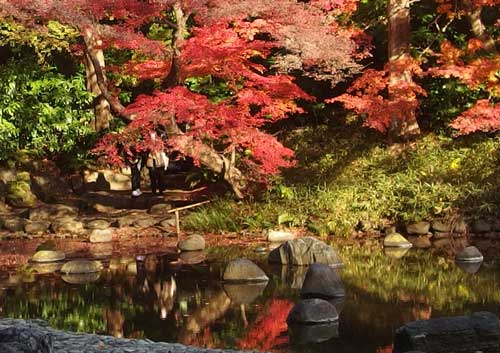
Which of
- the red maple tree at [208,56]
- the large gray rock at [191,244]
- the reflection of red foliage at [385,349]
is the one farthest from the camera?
the red maple tree at [208,56]

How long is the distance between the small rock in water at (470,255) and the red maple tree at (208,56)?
375cm

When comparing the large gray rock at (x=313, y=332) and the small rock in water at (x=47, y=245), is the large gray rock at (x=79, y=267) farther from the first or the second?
the large gray rock at (x=313, y=332)

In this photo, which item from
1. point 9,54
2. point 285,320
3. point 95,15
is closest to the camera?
point 285,320

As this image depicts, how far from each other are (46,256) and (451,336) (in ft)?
23.7

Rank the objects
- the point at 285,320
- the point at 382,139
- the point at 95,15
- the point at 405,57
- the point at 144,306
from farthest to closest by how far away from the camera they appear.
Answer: the point at 382,139 → the point at 405,57 → the point at 95,15 → the point at 144,306 → the point at 285,320

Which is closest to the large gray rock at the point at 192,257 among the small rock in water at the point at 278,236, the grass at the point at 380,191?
the small rock in water at the point at 278,236

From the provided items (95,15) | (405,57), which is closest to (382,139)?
(405,57)

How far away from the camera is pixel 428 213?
14.1 metres

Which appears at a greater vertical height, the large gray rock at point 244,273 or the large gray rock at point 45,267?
the large gray rock at point 244,273

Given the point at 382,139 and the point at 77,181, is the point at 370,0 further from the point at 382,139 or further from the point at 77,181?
the point at 77,181

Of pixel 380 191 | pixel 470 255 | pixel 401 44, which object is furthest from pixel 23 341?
pixel 401 44

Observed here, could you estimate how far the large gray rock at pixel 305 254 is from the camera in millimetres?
11288

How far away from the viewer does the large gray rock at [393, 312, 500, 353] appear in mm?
6574

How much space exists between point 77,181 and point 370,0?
8298mm
